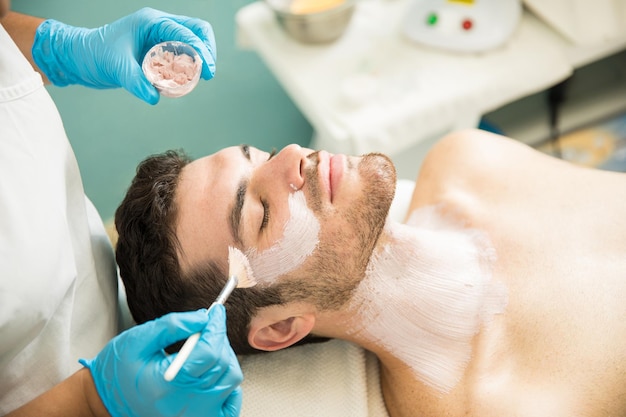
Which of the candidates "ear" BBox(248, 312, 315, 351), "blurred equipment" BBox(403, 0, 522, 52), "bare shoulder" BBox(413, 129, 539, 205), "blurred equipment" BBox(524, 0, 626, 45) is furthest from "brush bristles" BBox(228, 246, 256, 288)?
"blurred equipment" BBox(524, 0, 626, 45)

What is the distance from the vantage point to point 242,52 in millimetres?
2703

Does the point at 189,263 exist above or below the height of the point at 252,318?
above

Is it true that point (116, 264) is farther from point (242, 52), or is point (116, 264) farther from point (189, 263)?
point (242, 52)

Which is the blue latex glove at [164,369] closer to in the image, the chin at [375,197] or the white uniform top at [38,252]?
the white uniform top at [38,252]

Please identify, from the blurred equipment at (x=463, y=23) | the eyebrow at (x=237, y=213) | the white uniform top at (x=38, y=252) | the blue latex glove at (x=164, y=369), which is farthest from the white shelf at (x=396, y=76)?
the blue latex glove at (x=164, y=369)

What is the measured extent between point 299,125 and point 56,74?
1.54 m

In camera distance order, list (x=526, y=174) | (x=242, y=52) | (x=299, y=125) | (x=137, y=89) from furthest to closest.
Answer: (x=299, y=125)
(x=242, y=52)
(x=526, y=174)
(x=137, y=89)

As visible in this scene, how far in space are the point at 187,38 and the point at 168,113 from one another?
1239 mm

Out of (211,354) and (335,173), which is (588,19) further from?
(211,354)

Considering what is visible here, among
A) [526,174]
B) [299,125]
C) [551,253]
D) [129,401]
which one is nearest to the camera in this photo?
[129,401]

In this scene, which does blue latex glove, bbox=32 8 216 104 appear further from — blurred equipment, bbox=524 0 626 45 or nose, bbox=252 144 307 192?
blurred equipment, bbox=524 0 626 45

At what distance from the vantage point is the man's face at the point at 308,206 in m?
1.36

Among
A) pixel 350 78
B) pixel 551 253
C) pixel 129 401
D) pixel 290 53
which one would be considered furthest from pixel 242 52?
pixel 129 401

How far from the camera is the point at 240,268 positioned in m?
1.30
